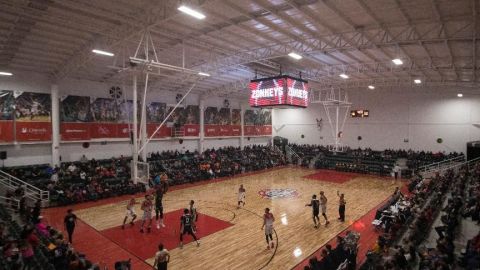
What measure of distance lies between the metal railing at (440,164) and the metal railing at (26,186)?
26.7 meters

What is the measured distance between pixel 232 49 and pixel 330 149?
1992cm

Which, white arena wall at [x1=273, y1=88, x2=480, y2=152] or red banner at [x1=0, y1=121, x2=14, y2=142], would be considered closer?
red banner at [x1=0, y1=121, x2=14, y2=142]

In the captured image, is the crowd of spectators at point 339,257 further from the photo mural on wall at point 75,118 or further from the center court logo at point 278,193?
the photo mural on wall at point 75,118

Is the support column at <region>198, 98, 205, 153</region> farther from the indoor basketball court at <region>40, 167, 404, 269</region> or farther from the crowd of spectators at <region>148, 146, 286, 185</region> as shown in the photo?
the indoor basketball court at <region>40, 167, 404, 269</region>

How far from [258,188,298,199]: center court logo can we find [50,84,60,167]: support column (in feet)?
43.7

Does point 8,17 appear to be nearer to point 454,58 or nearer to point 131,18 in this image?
point 131,18

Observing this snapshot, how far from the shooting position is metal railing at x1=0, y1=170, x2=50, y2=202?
1455 cm

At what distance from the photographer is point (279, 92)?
15289 millimetres

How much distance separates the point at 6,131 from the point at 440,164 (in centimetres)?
3168

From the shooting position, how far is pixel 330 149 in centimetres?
3161

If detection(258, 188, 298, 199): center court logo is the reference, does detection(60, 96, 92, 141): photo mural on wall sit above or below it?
above

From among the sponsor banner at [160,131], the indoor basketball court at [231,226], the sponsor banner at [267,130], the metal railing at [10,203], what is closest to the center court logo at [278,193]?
the indoor basketball court at [231,226]

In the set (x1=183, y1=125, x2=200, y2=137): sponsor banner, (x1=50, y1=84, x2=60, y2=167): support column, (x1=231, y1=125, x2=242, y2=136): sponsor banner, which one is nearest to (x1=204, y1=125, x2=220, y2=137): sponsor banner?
(x1=183, y1=125, x2=200, y2=137): sponsor banner

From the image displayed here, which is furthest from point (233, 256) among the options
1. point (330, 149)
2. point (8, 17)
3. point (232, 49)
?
point (330, 149)
